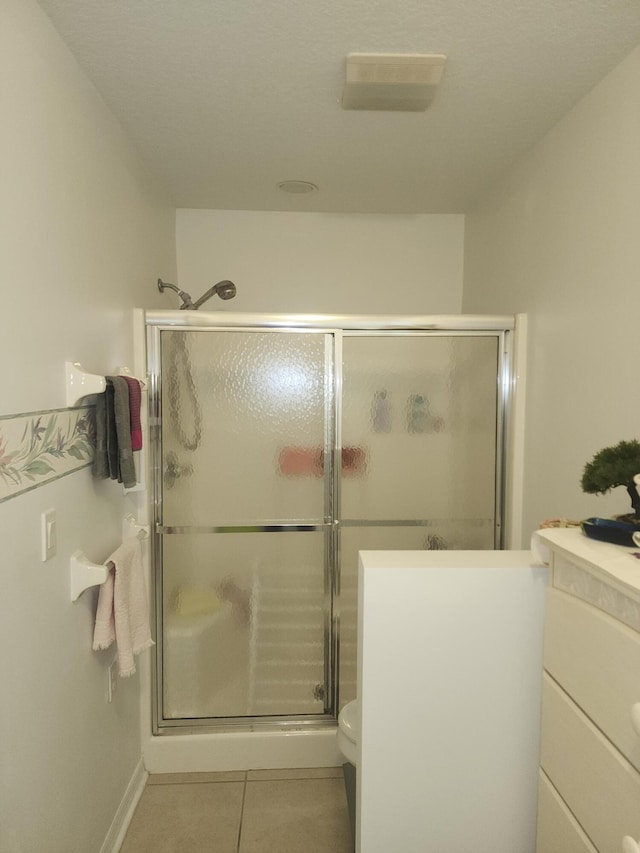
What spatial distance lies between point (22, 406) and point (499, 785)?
1.37 meters

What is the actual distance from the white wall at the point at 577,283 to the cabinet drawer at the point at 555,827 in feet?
2.29

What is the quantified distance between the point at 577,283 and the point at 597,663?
1.12 metres

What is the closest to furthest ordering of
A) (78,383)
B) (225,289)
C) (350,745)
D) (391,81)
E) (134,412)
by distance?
1. (78,383)
2. (391,81)
3. (134,412)
4. (350,745)
5. (225,289)

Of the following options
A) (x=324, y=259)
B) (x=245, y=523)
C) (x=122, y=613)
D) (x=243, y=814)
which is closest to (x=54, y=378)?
(x=122, y=613)

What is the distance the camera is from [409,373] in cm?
205

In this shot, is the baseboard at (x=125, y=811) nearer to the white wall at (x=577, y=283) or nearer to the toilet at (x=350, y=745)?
the toilet at (x=350, y=745)

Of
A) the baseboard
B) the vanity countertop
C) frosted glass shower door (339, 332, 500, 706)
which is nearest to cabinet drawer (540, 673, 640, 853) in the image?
the vanity countertop

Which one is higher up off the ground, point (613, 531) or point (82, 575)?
point (613, 531)

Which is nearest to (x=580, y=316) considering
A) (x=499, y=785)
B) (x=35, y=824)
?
(x=499, y=785)

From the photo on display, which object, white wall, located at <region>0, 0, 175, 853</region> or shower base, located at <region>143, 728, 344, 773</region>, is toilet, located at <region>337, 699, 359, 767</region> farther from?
white wall, located at <region>0, 0, 175, 853</region>

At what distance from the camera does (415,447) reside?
6.83 feet

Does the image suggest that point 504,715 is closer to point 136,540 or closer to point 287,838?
point 287,838

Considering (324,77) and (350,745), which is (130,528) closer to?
(350,745)

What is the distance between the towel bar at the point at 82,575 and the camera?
4.57ft
